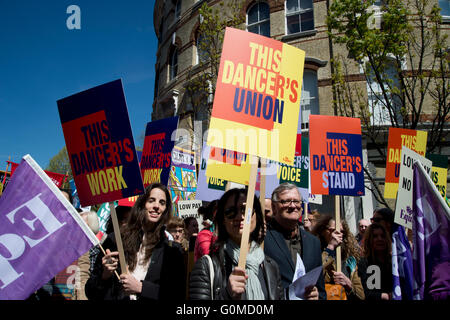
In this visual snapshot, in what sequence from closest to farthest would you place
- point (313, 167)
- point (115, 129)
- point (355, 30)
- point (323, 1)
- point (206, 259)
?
1. point (206, 259)
2. point (115, 129)
3. point (313, 167)
4. point (355, 30)
5. point (323, 1)

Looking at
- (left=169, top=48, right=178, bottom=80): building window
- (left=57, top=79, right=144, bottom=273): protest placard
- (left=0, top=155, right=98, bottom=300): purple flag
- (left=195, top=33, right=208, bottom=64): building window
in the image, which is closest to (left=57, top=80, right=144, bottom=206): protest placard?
(left=57, top=79, right=144, bottom=273): protest placard

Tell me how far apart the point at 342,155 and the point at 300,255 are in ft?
5.68

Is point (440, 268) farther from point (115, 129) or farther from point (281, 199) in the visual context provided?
point (115, 129)

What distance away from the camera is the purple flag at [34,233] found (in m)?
1.79

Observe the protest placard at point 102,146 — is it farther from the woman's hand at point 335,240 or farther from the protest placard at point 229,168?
the woman's hand at point 335,240

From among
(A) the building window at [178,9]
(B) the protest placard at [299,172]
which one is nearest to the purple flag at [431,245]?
(B) the protest placard at [299,172]

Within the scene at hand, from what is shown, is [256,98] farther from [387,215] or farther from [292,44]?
[292,44]

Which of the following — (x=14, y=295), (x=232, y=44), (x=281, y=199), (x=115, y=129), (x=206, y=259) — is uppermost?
(x=232, y=44)

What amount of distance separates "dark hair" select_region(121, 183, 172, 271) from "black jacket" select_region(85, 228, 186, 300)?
6cm

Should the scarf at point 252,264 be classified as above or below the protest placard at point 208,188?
below

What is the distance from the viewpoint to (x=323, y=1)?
12070mm

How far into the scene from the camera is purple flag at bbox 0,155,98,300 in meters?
1.79

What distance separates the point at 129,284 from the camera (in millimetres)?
2135

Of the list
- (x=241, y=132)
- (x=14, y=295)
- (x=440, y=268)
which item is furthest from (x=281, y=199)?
(x=14, y=295)
